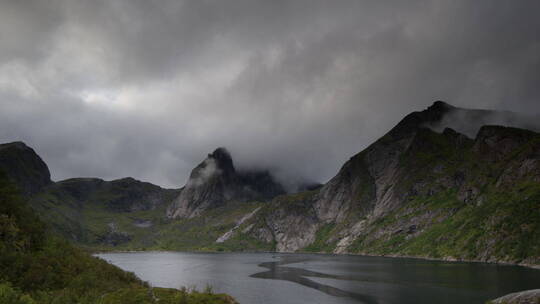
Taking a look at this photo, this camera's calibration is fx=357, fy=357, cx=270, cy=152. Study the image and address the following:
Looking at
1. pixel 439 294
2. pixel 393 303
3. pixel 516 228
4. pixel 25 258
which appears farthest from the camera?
pixel 516 228

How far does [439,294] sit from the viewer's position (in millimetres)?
99188

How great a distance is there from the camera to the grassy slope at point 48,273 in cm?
6781

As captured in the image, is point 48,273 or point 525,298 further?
point 48,273

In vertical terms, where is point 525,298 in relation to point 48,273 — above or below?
below

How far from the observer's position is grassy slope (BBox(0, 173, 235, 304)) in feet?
222

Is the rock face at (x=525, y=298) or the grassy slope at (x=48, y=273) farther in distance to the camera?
the grassy slope at (x=48, y=273)

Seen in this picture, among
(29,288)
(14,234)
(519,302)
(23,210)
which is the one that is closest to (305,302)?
(519,302)

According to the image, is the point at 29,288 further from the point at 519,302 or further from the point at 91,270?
the point at 519,302

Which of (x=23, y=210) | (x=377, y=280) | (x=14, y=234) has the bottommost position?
(x=377, y=280)

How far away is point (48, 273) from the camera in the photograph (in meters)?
75.1

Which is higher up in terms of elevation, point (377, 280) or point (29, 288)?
point (29, 288)

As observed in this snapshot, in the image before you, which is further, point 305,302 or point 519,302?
point 305,302

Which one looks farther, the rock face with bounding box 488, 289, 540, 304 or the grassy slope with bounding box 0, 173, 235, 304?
the grassy slope with bounding box 0, 173, 235, 304

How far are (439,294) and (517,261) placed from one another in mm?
104065
